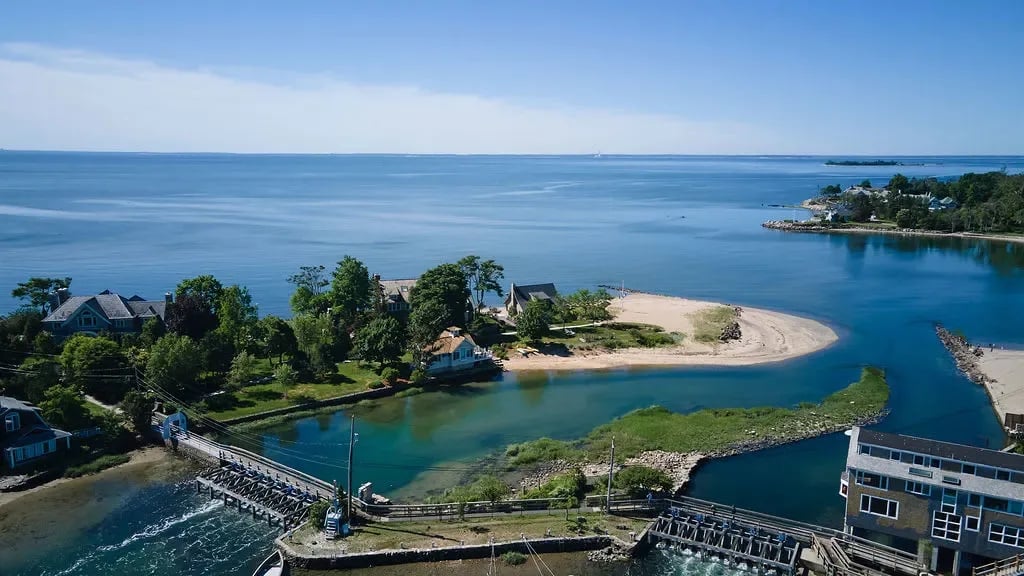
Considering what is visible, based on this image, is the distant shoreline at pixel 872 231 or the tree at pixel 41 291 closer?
the tree at pixel 41 291

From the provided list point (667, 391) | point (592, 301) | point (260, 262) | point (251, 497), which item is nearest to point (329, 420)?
point (251, 497)

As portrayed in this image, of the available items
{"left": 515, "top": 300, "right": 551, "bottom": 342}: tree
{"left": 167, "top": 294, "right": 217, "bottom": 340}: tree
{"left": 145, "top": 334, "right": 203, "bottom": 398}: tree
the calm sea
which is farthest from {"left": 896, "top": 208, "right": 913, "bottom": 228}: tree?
{"left": 145, "top": 334, "right": 203, "bottom": 398}: tree

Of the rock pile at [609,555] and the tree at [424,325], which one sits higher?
the tree at [424,325]

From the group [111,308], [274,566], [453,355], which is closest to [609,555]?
[274,566]

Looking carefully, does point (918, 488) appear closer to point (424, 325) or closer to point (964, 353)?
point (424, 325)

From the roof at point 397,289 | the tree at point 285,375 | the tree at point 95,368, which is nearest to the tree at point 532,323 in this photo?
the roof at point 397,289

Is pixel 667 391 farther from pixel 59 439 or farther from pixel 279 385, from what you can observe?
pixel 59 439

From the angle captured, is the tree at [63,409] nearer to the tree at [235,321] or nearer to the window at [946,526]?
the tree at [235,321]

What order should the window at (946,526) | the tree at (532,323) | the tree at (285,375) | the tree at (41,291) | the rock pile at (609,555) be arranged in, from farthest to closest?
the tree at (532,323) → the tree at (41,291) → the tree at (285,375) → the rock pile at (609,555) → the window at (946,526)
